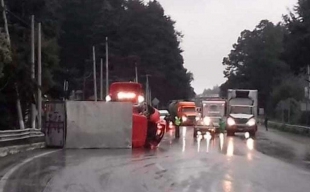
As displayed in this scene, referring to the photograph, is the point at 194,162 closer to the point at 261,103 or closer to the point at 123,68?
the point at 123,68

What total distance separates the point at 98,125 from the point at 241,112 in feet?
75.7

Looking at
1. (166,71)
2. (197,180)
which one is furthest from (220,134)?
(166,71)

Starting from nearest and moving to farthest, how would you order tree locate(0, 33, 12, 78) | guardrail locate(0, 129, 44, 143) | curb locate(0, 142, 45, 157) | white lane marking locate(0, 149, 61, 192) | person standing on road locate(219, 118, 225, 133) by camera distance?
white lane marking locate(0, 149, 61, 192) < curb locate(0, 142, 45, 157) < guardrail locate(0, 129, 44, 143) < tree locate(0, 33, 12, 78) < person standing on road locate(219, 118, 225, 133)

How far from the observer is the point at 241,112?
5641 cm

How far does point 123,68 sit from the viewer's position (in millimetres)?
95875

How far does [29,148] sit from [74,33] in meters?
67.0

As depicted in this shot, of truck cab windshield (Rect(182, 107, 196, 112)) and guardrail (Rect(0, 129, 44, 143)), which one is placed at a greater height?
truck cab windshield (Rect(182, 107, 196, 112))

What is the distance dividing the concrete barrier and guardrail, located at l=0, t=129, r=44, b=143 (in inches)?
74.3

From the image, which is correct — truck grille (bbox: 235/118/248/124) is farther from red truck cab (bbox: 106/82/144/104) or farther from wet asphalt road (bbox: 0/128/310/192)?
wet asphalt road (bbox: 0/128/310/192)

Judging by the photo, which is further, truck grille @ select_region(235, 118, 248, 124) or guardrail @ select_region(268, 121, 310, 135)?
guardrail @ select_region(268, 121, 310, 135)

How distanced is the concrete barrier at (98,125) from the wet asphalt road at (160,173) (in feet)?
14.6

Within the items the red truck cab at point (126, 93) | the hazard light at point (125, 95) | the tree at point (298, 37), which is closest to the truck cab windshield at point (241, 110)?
the tree at point (298, 37)

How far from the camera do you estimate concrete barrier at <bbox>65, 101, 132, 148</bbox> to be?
35.2 m

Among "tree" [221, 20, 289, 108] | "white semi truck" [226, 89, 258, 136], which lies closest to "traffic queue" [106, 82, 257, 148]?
"white semi truck" [226, 89, 258, 136]
